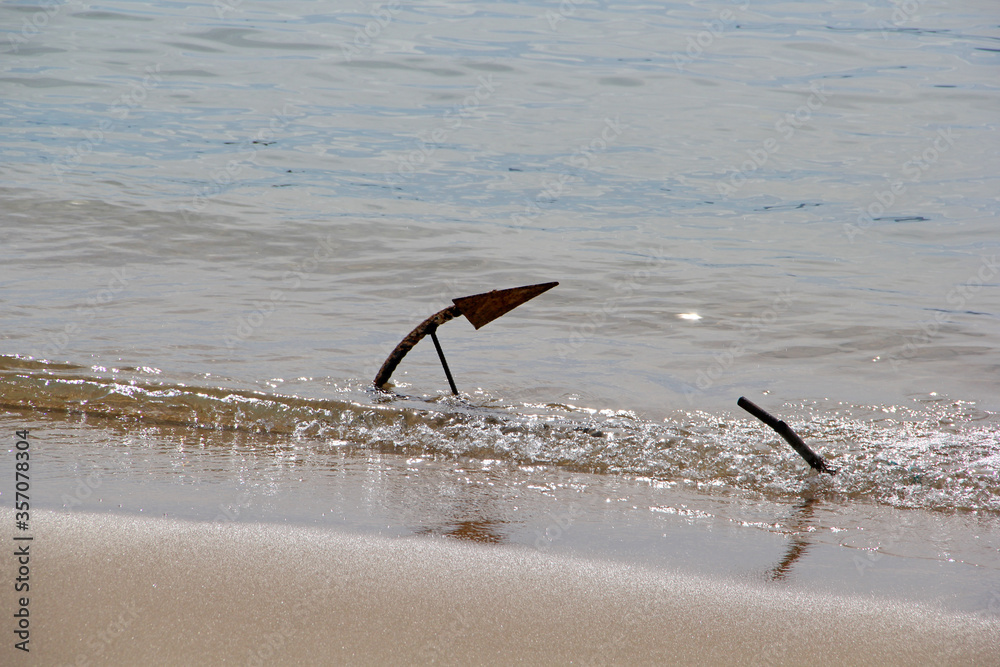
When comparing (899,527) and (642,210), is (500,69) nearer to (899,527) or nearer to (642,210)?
(642,210)

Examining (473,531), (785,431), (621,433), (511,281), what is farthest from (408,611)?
(511,281)

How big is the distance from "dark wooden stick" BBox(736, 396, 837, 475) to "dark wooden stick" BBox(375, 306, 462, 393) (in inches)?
47.5

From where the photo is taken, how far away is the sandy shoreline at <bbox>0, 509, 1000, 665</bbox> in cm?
202

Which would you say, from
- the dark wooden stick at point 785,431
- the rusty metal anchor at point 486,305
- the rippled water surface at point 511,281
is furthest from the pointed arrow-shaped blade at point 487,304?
the dark wooden stick at point 785,431

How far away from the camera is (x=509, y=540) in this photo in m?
2.64

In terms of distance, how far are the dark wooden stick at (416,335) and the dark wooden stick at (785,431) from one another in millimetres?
1205

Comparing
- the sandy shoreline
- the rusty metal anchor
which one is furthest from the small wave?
the sandy shoreline

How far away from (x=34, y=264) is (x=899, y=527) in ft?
20.9

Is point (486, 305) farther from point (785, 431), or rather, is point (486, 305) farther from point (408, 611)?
point (408, 611)

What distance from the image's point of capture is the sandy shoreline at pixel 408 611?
6.63 feet

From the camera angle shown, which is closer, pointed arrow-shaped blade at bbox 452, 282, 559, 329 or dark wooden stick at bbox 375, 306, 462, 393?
pointed arrow-shaped blade at bbox 452, 282, 559, 329

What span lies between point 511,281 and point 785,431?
4342mm

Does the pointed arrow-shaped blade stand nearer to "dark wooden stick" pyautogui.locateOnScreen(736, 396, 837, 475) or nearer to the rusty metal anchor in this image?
the rusty metal anchor

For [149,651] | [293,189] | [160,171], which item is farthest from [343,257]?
[149,651]
